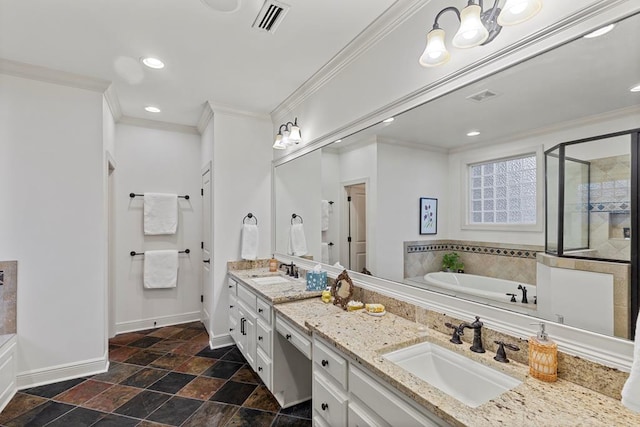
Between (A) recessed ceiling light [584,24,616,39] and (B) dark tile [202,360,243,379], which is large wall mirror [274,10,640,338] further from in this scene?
(B) dark tile [202,360,243,379]

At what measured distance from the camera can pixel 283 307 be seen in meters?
2.15

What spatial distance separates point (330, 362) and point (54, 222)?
105 inches

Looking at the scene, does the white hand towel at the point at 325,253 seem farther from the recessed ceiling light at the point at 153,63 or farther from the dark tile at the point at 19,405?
the dark tile at the point at 19,405

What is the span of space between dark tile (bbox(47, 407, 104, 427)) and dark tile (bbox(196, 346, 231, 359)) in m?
1.02

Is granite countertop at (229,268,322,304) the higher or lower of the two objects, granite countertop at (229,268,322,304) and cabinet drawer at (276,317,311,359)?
the higher

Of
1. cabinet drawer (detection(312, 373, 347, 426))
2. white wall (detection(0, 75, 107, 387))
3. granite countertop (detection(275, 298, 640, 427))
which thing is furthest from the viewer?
white wall (detection(0, 75, 107, 387))

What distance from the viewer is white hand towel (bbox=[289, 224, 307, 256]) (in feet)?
10.3

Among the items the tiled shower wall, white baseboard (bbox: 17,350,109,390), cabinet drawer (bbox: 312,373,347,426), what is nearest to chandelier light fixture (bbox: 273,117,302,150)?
the tiled shower wall

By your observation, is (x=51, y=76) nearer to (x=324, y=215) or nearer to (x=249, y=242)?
(x=249, y=242)

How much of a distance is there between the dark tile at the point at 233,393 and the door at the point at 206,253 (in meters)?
1.06

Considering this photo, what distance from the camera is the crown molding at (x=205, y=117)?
11.1 ft

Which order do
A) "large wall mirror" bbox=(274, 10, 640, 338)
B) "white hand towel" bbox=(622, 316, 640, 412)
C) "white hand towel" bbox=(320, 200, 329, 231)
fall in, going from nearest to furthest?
"white hand towel" bbox=(622, 316, 640, 412) → "large wall mirror" bbox=(274, 10, 640, 338) → "white hand towel" bbox=(320, 200, 329, 231)

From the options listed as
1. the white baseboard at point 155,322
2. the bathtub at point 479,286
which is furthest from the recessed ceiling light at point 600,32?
the white baseboard at point 155,322

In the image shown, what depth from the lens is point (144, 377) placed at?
272 centimetres
